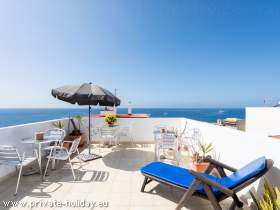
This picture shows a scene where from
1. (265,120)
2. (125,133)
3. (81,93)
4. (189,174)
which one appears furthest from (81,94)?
(265,120)

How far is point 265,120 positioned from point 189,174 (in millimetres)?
5736

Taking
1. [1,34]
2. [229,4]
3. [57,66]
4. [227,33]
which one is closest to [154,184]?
[1,34]

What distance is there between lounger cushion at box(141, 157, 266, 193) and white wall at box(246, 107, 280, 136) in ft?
18.2

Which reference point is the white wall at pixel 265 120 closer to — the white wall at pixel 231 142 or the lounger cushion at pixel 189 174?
the white wall at pixel 231 142

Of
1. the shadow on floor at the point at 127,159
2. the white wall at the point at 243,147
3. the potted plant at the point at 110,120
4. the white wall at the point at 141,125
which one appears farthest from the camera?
the white wall at the point at 141,125

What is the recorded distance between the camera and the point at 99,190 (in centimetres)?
302

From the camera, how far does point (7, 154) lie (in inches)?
116

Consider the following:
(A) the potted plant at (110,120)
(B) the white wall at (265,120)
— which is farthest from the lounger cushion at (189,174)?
(B) the white wall at (265,120)

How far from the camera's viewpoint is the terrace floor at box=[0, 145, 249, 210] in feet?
8.46

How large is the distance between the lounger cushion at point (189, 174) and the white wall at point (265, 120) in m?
5.56

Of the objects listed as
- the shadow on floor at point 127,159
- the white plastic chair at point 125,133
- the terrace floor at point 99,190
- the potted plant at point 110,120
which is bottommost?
the shadow on floor at point 127,159

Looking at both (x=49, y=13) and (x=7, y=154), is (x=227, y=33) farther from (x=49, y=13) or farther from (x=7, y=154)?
(x=7, y=154)

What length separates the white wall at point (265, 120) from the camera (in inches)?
248

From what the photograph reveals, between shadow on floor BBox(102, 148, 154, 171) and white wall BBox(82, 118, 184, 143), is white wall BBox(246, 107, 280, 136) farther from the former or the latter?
shadow on floor BBox(102, 148, 154, 171)
